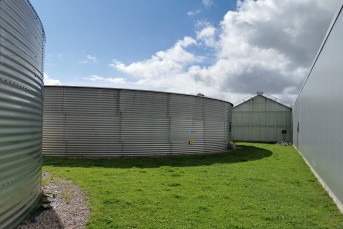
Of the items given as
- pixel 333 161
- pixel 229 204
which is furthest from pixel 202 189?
pixel 333 161

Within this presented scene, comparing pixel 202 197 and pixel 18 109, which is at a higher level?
pixel 18 109

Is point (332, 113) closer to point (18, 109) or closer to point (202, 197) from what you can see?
point (202, 197)

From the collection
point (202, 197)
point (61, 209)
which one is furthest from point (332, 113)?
point (61, 209)

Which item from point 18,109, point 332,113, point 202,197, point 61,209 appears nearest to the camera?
point 18,109

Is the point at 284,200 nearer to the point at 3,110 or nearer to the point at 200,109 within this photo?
the point at 3,110

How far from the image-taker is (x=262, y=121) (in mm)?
40312

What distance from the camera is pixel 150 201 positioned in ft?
29.4

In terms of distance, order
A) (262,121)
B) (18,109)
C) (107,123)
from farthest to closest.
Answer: (262,121), (107,123), (18,109)

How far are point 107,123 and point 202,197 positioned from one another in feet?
35.8

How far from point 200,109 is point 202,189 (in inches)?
493

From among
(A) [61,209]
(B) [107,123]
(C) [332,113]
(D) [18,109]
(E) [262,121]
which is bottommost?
(A) [61,209]

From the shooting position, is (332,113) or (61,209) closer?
(61,209)

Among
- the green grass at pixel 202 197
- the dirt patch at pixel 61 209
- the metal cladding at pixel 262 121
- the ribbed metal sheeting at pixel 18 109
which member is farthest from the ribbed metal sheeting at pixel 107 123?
the metal cladding at pixel 262 121

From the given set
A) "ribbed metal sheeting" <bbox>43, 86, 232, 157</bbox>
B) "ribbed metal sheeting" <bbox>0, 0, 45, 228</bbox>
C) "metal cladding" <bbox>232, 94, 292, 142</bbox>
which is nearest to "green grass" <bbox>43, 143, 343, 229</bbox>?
"ribbed metal sheeting" <bbox>0, 0, 45, 228</bbox>
